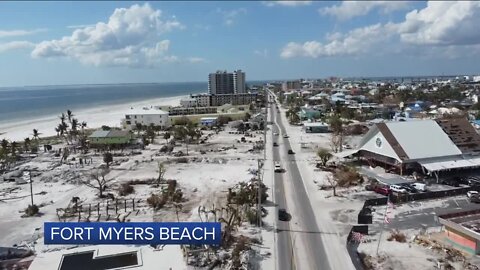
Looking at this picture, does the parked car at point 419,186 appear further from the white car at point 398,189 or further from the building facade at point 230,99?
the building facade at point 230,99

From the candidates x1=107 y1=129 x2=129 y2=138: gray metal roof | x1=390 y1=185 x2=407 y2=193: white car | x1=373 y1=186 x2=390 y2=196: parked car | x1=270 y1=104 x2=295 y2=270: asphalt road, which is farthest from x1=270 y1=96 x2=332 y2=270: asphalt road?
x1=107 y1=129 x2=129 y2=138: gray metal roof

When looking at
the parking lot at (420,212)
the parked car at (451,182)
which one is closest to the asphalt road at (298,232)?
the parking lot at (420,212)

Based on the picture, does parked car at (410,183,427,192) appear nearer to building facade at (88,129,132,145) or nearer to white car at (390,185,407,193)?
white car at (390,185,407,193)

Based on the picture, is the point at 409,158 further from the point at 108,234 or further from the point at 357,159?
the point at 108,234

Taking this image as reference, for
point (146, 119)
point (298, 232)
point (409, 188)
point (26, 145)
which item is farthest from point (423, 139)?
point (146, 119)

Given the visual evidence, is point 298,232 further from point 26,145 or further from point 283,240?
point 26,145

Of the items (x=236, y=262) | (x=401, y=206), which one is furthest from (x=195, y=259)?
(x=401, y=206)

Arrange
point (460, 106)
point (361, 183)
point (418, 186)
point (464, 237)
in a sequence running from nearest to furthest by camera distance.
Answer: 1. point (464, 237)
2. point (418, 186)
3. point (361, 183)
4. point (460, 106)
